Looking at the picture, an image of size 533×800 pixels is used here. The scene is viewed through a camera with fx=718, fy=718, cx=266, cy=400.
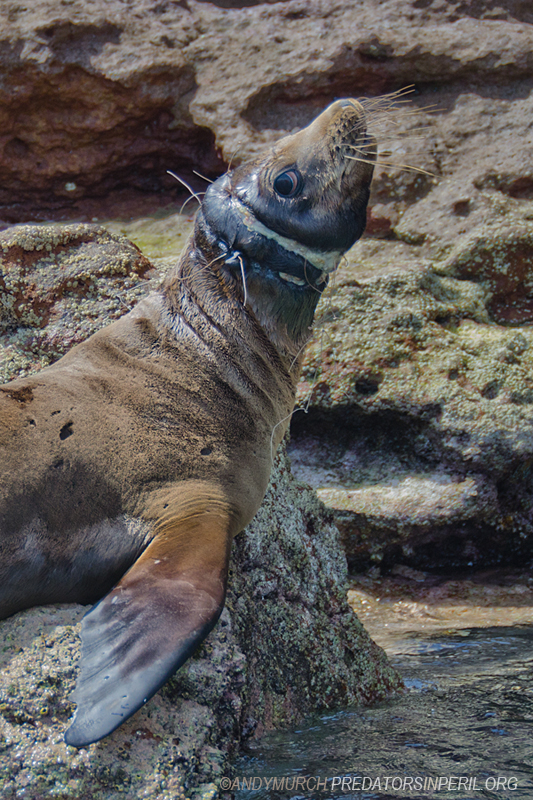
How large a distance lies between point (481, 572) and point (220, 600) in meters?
3.78

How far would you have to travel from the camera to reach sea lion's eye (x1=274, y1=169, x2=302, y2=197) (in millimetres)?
2799

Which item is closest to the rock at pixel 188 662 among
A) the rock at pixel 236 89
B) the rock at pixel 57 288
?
Result: the rock at pixel 57 288

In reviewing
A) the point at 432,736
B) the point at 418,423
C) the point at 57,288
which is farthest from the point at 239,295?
the point at 418,423

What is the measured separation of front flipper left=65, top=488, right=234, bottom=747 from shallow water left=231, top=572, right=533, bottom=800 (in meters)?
0.49

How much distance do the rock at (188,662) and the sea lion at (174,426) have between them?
16 cm

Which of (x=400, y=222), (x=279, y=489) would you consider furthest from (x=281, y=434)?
(x=400, y=222)

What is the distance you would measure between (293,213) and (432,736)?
194cm

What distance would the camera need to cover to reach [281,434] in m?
3.13

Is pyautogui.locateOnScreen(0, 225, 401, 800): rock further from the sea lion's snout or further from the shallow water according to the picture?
the sea lion's snout

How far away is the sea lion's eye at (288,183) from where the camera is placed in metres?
2.80

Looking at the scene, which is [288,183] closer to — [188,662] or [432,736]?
[188,662]

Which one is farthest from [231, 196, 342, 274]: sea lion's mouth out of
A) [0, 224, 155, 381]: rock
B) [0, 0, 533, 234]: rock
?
[0, 0, 533, 234]: rock

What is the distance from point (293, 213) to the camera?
280 cm

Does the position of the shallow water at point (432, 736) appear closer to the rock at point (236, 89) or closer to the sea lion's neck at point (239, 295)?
the sea lion's neck at point (239, 295)
